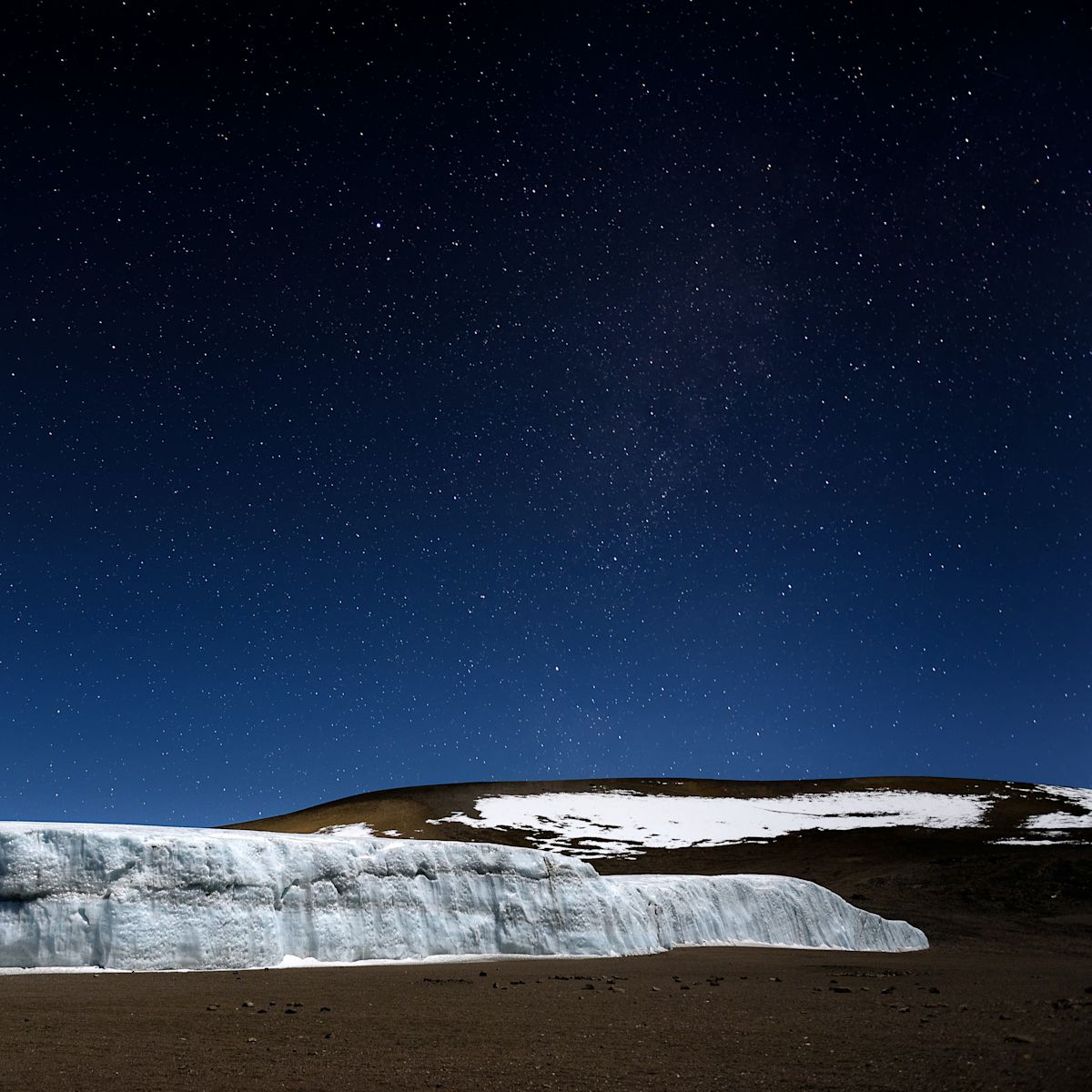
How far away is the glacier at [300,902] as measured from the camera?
15.5 m

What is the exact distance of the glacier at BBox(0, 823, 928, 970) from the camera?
612 inches

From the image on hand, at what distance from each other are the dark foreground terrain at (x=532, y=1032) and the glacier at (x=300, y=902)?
4.10 feet

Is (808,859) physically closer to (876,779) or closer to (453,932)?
(876,779)

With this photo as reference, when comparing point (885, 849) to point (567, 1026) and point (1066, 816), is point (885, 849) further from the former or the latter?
point (567, 1026)

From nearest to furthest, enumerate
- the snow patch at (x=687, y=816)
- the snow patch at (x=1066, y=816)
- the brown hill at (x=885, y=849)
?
the brown hill at (x=885, y=849)
the snow patch at (x=1066, y=816)
the snow patch at (x=687, y=816)

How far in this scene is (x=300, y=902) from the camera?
57.5 feet

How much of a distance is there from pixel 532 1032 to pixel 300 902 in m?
9.72

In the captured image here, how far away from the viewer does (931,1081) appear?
6.28m

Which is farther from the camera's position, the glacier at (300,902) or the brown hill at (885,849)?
the brown hill at (885,849)

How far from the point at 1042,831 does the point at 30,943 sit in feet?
186

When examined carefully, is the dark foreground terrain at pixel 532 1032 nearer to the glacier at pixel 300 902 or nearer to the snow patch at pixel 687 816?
the glacier at pixel 300 902

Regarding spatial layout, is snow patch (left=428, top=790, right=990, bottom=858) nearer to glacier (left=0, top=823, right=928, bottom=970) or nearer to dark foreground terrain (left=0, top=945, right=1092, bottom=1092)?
glacier (left=0, top=823, right=928, bottom=970)

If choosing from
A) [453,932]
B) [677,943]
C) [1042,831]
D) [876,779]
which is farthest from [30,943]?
[876,779]

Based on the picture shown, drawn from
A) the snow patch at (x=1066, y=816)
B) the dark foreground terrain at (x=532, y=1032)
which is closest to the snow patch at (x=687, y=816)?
the snow patch at (x=1066, y=816)
